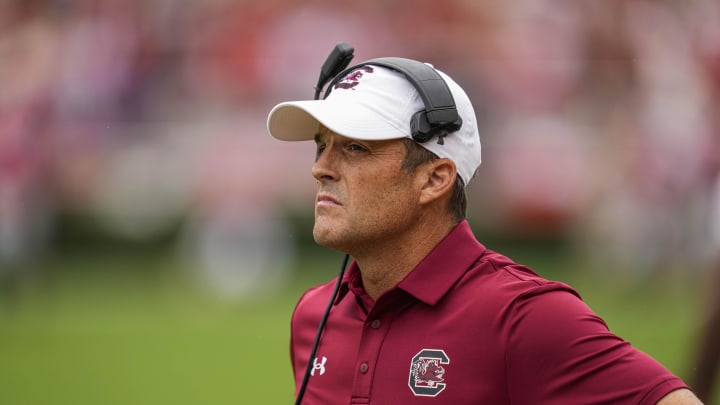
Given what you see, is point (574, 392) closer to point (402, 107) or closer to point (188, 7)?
point (402, 107)

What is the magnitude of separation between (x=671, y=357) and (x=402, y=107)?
510 centimetres

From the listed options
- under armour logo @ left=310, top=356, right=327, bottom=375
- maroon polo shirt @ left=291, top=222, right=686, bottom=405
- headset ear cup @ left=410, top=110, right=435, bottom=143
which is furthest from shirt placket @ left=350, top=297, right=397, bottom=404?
headset ear cup @ left=410, top=110, right=435, bottom=143

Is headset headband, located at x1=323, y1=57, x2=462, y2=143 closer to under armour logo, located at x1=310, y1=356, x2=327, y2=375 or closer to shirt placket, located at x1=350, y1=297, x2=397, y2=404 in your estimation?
shirt placket, located at x1=350, y1=297, x2=397, y2=404

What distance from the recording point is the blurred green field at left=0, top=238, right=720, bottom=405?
21.7 ft

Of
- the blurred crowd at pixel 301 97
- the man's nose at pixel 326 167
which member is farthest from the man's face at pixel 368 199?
the blurred crowd at pixel 301 97

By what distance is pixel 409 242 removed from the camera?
2.38m

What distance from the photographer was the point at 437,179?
2.37m

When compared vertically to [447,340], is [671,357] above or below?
below

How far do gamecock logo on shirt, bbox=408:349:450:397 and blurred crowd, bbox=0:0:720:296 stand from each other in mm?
7527

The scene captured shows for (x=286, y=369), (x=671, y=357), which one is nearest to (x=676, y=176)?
(x=671, y=357)

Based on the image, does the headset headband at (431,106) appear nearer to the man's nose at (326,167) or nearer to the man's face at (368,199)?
the man's face at (368,199)

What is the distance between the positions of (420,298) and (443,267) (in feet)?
0.33

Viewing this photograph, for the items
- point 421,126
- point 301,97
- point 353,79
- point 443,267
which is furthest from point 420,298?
point 301,97

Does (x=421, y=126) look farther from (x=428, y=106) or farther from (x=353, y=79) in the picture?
(x=353, y=79)
